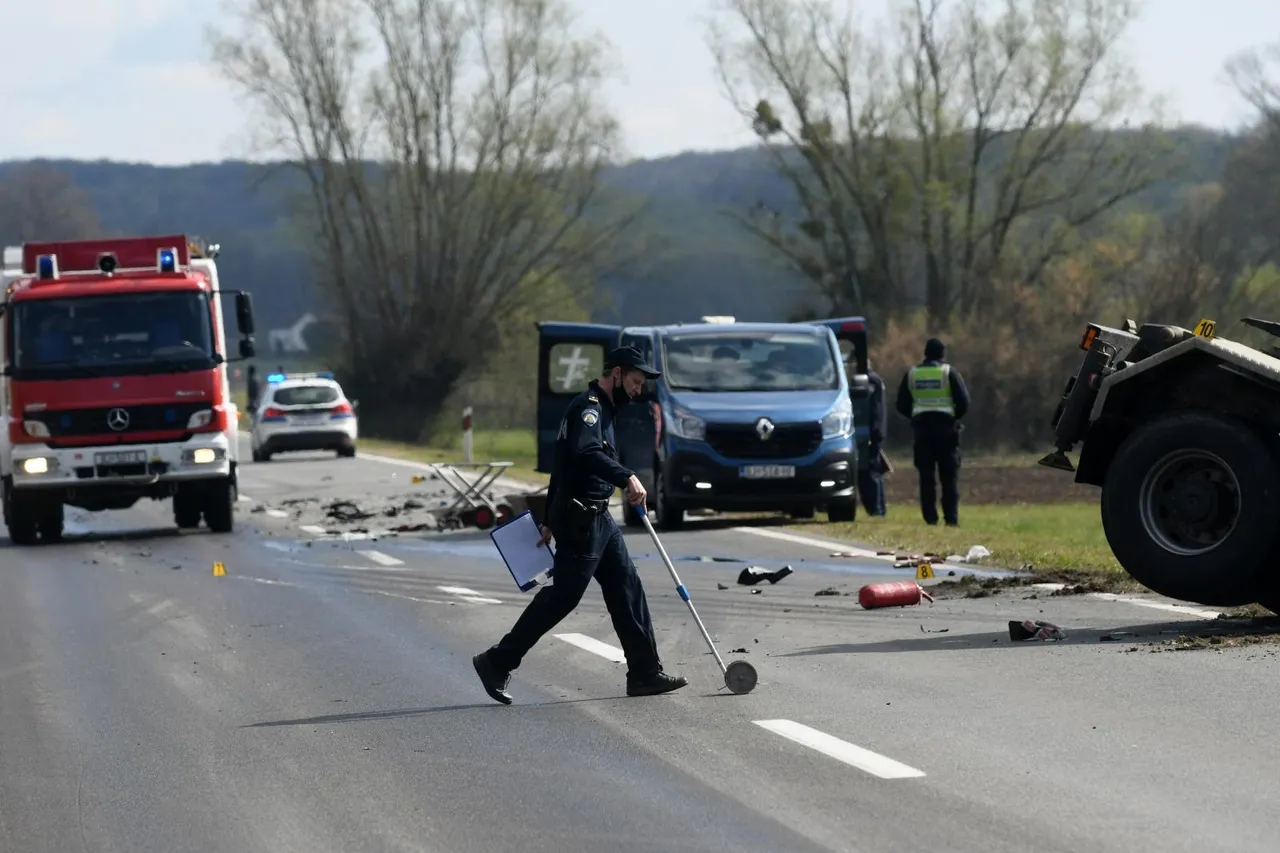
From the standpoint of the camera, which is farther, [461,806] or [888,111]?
[888,111]

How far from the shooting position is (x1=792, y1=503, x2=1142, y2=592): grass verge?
47.5ft

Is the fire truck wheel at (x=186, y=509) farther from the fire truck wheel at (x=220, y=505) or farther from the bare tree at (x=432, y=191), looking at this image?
the bare tree at (x=432, y=191)

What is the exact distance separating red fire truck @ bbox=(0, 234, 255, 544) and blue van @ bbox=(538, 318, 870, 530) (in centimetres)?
340

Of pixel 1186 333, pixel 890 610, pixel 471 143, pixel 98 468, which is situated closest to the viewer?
pixel 1186 333

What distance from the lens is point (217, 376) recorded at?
2138 cm

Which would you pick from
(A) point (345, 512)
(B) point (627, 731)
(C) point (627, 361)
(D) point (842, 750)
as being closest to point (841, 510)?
(A) point (345, 512)

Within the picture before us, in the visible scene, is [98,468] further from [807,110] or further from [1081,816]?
[807,110]

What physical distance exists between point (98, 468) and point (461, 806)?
14.7 meters

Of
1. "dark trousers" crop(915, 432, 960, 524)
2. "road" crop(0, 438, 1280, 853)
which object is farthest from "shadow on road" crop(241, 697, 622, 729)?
"dark trousers" crop(915, 432, 960, 524)

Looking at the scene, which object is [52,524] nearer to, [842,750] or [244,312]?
[244,312]

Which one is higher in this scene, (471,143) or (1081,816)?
(471,143)

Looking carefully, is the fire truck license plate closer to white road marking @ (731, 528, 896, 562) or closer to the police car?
white road marking @ (731, 528, 896, 562)

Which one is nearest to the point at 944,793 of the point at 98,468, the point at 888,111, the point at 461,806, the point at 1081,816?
the point at 1081,816

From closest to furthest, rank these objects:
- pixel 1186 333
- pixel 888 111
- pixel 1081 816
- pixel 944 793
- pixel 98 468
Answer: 1. pixel 1081 816
2. pixel 944 793
3. pixel 1186 333
4. pixel 98 468
5. pixel 888 111
